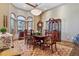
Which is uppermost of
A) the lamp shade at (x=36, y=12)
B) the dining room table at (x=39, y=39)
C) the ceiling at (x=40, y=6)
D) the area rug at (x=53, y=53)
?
the ceiling at (x=40, y=6)

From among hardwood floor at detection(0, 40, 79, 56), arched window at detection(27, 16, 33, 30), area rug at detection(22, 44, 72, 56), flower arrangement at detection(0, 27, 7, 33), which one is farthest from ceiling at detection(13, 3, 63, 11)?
area rug at detection(22, 44, 72, 56)

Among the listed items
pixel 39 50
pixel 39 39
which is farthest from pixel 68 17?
pixel 39 50

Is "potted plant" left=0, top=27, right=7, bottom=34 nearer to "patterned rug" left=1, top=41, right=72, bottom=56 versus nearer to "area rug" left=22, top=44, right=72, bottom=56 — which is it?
"patterned rug" left=1, top=41, right=72, bottom=56

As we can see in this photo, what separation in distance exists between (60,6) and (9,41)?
48.7 inches

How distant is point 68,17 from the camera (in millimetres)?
2512

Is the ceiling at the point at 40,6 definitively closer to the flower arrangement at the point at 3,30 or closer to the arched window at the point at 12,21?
the arched window at the point at 12,21

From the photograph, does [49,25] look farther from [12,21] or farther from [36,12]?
[12,21]

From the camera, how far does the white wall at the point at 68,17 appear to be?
2.49m

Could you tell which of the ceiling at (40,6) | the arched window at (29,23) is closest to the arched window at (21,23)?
the arched window at (29,23)

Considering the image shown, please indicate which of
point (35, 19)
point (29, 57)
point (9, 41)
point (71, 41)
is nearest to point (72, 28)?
point (71, 41)

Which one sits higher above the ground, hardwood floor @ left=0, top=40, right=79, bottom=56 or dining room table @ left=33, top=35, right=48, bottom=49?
dining room table @ left=33, top=35, right=48, bottom=49

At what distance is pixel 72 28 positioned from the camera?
250 cm

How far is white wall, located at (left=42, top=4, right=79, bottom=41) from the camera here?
2.49m

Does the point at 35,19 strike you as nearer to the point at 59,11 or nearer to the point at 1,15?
the point at 59,11
